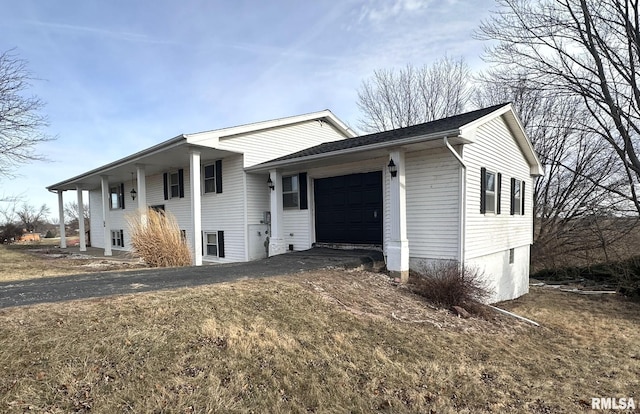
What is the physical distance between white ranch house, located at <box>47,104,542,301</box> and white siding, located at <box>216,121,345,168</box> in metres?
0.04

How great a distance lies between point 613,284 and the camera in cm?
1414

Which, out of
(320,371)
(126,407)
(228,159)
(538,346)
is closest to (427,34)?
(228,159)

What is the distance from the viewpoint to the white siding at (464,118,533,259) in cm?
846

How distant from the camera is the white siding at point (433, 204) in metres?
8.11

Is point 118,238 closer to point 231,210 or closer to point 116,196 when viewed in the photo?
point 116,196

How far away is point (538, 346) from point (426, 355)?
9.75ft

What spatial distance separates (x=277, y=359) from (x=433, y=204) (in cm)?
599

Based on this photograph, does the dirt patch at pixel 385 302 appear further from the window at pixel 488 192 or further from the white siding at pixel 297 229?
the white siding at pixel 297 229

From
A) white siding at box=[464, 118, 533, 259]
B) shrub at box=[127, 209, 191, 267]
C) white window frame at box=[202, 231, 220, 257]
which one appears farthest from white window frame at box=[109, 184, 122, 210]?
white siding at box=[464, 118, 533, 259]

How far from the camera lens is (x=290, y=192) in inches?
443

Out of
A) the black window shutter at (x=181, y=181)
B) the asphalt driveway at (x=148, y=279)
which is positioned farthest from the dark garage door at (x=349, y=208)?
the black window shutter at (x=181, y=181)

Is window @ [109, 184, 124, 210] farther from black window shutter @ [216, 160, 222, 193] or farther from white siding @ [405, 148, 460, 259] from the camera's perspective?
white siding @ [405, 148, 460, 259]

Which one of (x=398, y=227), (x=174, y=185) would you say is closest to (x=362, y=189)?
(x=398, y=227)

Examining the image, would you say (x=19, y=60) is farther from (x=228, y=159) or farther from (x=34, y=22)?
(x=228, y=159)
